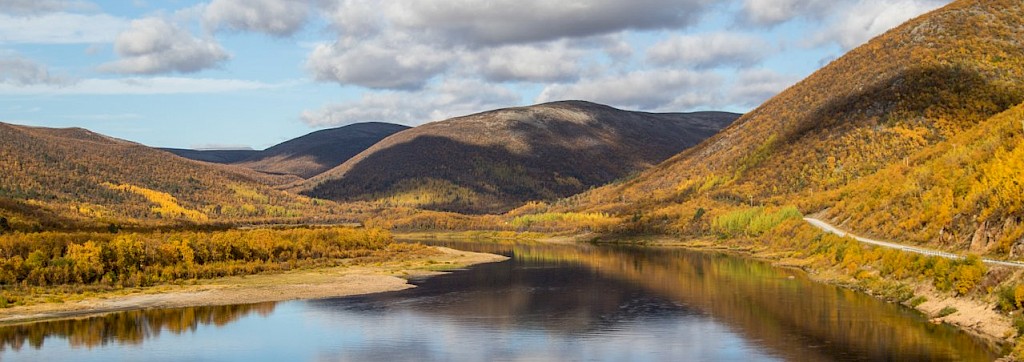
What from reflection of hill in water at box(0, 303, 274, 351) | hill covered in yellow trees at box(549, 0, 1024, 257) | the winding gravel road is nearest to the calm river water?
reflection of hill in water at box(0, 303, 274, 351)

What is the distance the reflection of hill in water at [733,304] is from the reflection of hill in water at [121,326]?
17.8 meters

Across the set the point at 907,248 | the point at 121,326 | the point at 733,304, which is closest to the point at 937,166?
the point at 907,248

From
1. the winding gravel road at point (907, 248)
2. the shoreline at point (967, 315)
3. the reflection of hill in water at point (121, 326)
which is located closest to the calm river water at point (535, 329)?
the reflection of hill in water at point (121, 326)

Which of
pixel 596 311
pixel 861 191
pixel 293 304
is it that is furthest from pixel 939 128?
pixel 293 304

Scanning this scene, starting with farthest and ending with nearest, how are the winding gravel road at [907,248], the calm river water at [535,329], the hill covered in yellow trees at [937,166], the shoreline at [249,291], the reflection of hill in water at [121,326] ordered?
the hill covered in yellow trees at [937,166] → the shoreline at [249,291] → the reflection of hill in water at [121,326] → the winding gravel road at [907,248] → the calm river water at [535,329]

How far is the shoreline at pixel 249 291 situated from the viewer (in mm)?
77500

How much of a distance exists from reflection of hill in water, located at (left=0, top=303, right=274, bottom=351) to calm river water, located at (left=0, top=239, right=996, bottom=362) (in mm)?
87

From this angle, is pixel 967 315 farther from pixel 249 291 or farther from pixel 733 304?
pixel 249 291

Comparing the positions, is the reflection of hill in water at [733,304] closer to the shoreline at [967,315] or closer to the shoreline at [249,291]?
the shoreline at [967,315]

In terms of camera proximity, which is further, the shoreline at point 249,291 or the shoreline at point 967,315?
the shoreline at point 249,291

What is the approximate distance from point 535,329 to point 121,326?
32640 millimetres

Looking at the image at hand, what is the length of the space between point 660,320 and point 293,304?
3652cm

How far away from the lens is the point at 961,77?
190250 mm

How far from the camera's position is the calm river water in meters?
58.5
